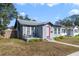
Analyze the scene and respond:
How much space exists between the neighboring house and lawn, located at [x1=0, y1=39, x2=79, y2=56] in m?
0.12

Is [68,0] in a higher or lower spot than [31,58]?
higher

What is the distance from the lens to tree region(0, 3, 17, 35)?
656 centimetres

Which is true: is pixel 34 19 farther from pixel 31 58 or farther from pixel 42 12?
pixel 31 58

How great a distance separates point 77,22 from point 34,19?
68 centimetres

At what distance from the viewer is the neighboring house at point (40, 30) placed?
6.60 meters

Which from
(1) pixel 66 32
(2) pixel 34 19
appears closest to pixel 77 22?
(1) pixel 66 32

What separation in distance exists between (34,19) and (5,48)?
0.64m

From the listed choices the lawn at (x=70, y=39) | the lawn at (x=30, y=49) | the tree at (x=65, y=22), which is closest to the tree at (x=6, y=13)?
the lawn at (x=30, y=49)

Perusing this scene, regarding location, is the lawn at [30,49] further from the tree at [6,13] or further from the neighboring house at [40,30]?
the tree at [6,13]

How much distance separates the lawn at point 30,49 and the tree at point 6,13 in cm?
28

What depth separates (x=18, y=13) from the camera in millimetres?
6566

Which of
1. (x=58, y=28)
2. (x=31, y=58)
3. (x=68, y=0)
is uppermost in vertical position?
(x=68, y=0)

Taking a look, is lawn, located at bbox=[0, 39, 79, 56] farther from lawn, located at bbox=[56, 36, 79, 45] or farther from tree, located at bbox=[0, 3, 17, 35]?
tree, located at bbox=[0, 3, 17, 35]

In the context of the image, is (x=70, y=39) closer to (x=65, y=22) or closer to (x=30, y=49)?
(x=65, y=22)
